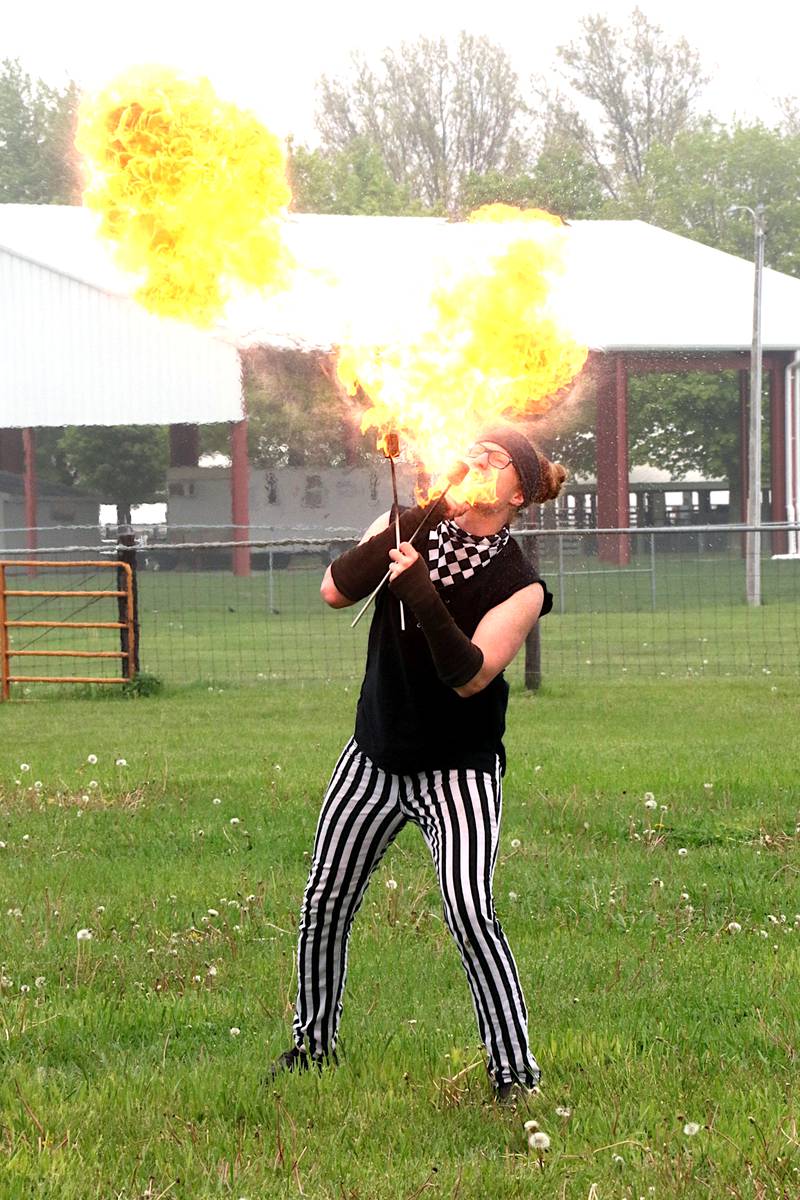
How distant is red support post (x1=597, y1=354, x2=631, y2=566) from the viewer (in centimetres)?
4362

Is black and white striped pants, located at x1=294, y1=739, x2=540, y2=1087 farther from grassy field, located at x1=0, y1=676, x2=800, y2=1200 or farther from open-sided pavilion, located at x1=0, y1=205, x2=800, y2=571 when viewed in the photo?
open-sided pavilion, located at x1=0, y1=205, x2=800, y2=571

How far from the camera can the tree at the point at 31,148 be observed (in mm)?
79438

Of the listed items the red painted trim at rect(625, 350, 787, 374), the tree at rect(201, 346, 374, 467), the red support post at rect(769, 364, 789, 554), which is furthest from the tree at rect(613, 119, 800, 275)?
the tree at rect(201, 346, 374, 467)

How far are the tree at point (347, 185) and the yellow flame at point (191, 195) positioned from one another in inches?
2107

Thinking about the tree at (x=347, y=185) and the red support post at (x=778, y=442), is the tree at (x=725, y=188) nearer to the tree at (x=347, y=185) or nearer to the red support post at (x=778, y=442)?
the tree at (x=347, y=185)

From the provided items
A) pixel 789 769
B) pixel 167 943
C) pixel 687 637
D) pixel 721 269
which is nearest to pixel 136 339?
pixel 721 269

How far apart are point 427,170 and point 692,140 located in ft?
43.1

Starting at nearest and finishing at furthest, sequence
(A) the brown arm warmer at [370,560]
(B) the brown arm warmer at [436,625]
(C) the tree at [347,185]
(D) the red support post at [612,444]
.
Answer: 1. (B) the brown arm warmer at [436,625]
2. (A) the brown arm warmer at [370,560]
3. (D) the red support post at [612,444]
4. (C) the tree at [347,185]

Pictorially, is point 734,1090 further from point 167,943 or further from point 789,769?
point 789,769

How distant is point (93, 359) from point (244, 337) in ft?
18.4

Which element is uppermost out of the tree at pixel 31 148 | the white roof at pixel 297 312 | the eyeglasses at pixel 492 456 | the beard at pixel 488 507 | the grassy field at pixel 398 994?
the tree at pixel 31 148

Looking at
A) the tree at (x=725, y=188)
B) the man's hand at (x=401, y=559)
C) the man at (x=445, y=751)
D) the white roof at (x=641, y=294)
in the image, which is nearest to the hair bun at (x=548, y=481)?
the man at (x=445, y=751)

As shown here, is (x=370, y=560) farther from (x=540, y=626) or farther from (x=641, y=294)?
(x=641, y=294)

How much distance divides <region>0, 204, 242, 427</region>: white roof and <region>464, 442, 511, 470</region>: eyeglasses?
36532mm
